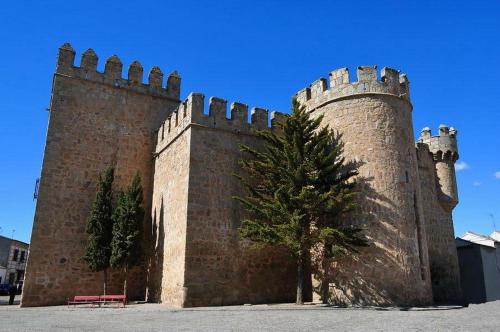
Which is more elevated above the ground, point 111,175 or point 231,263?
point 111,175

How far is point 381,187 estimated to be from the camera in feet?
41.8

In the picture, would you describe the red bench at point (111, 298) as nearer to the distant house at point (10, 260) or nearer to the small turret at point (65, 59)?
the small turret at point (65, 59)

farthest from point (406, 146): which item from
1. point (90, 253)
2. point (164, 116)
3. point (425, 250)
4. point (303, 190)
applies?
point (90, 253)

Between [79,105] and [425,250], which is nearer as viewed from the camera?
[425,250]

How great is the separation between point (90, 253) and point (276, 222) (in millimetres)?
6635

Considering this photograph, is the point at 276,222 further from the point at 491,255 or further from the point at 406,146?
the point at 491,255

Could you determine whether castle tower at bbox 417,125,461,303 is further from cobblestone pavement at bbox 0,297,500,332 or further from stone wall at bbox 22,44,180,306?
stone wall at bbox 22,44,180,306

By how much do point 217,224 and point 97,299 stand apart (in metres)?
4.41

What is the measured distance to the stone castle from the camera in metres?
12.6

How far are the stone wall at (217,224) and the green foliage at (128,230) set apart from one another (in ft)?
3.25

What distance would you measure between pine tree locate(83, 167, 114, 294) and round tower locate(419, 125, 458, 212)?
13.8m

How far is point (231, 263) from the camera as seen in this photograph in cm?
1355

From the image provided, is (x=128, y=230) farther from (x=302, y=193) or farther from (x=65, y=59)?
(x=65, y=59)

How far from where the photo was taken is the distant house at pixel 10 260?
121ft
